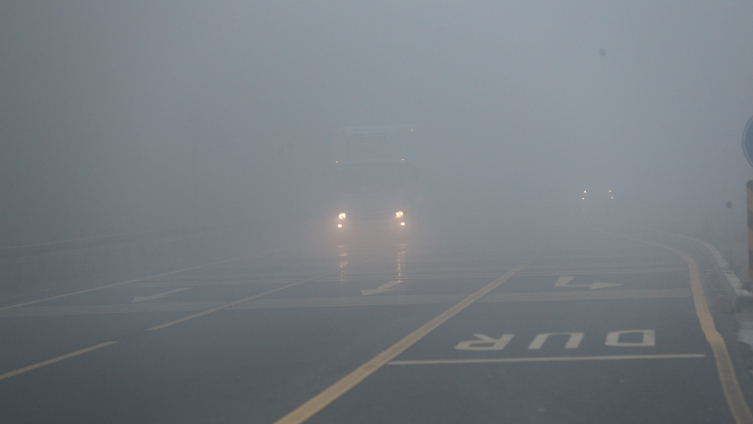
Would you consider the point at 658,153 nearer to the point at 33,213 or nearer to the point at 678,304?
the point at 33,213

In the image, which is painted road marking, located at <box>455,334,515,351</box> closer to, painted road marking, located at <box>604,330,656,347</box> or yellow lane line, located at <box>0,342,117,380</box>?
painted road marking, located at <box>604,330,656,347</box>

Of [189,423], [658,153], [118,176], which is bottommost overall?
[189,423]

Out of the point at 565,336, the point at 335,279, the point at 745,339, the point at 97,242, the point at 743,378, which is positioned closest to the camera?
the point at 743,378

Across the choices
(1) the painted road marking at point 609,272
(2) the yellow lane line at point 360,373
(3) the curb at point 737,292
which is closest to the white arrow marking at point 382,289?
(2) the yellow lane line at point 360,373

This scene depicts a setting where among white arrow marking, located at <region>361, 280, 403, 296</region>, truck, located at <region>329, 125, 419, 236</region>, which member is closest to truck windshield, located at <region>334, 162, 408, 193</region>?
truck, located at <region>329, 125, 419, 236</region>

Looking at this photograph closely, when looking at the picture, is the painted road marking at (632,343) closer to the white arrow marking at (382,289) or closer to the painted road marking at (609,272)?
the white arrow marking at (382,289)

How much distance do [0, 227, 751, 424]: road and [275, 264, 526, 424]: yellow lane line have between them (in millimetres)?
30

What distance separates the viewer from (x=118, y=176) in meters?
67.5

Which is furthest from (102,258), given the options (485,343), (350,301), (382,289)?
(485,343)

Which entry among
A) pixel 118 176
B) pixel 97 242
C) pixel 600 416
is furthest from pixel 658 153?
pixel 600 416

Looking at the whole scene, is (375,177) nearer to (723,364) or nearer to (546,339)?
(546,339)

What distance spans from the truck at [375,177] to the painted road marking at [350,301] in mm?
18540

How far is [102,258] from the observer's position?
22953 millimetres

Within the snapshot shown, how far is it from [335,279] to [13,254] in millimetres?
7766
